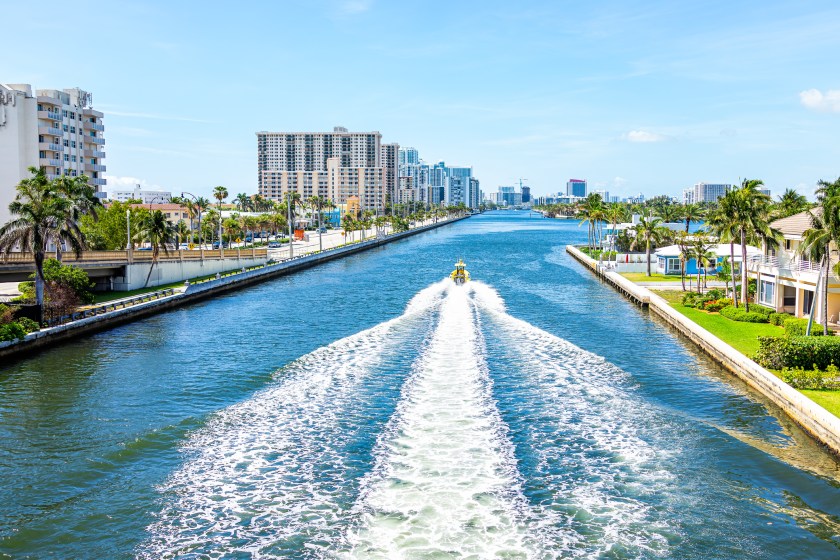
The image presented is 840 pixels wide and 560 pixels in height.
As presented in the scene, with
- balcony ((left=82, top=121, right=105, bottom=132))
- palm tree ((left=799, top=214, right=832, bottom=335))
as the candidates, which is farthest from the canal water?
balcony ((left=82, top=121, right=105, bottom=132))

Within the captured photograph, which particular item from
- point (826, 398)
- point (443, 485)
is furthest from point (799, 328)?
point (443, 485)

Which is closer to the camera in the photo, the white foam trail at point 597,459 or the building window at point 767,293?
the white foam trail at point 597,459

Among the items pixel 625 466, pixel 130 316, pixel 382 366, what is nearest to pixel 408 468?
pixel 625 466

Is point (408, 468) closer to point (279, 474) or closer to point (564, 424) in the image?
point (279, 474)

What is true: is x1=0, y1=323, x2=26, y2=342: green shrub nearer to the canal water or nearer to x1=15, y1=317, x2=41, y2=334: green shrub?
x1=15, y1=317, x2=41, y2=334: green shrub

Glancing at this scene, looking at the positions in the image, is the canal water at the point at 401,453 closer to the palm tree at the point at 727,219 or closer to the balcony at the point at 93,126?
the palm tree at the point at 727,219

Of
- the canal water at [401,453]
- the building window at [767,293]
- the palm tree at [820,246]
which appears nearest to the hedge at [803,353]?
the canal water at [401,453]
